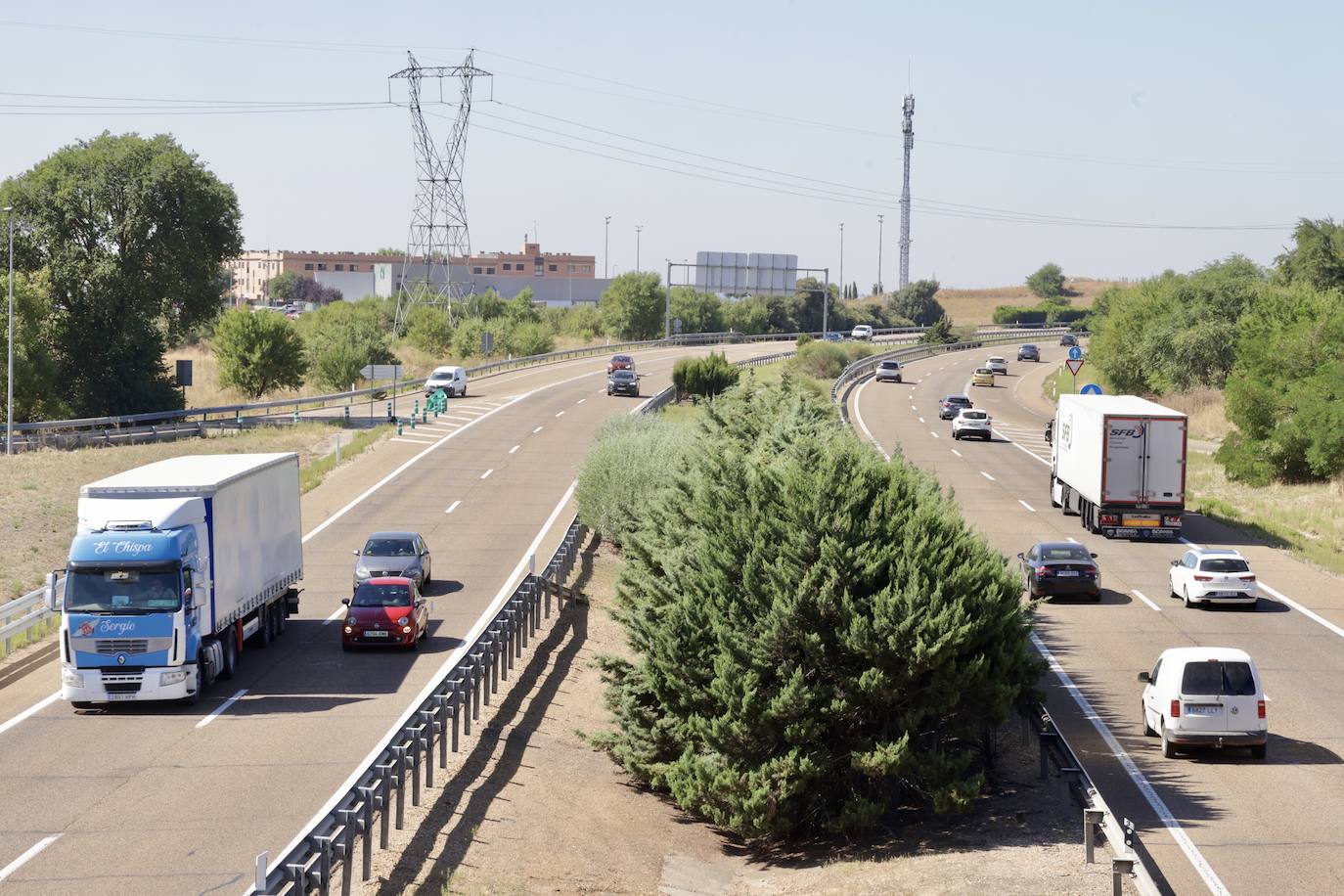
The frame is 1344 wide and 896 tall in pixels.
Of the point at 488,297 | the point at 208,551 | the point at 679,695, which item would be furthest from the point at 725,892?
the point at 488,297

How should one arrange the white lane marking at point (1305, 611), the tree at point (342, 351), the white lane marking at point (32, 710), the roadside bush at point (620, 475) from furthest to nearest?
the tree at point (342, 351) → the roadside bush at point (620, 475) → the white lane marking at point (1305, 611) → the white lane marking at point (32, 710)

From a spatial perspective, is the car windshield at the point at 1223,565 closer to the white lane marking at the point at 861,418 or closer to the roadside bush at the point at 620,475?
the roadside bush at the point at 620,475

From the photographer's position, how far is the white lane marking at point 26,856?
14.6 meters

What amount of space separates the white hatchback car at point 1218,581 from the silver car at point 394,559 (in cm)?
1701

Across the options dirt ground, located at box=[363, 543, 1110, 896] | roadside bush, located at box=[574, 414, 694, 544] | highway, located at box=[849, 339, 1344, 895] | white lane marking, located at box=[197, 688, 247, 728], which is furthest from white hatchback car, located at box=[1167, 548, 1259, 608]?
white lane marking, located at box=[197, 688, 247, 728]

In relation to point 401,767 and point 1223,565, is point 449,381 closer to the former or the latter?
point 1223,565

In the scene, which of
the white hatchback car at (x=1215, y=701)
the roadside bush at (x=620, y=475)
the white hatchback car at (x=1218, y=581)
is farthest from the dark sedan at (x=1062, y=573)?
the white hatchback car at (x=1215, y=701)

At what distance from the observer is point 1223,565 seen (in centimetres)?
3186

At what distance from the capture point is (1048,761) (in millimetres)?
19844

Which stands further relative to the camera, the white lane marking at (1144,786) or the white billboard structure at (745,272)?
the white billboard structure at (745,272)

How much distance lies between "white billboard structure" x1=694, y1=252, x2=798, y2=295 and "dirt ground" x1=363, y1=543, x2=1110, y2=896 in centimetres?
10153

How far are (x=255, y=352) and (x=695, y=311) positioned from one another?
253 ft

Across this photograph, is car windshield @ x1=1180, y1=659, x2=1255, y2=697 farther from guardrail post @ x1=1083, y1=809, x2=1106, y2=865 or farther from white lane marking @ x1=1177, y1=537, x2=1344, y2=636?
white lane marking @ x1=1177, y1=537, x2=1344, y2=636

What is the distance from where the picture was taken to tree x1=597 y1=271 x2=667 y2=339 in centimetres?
13500
